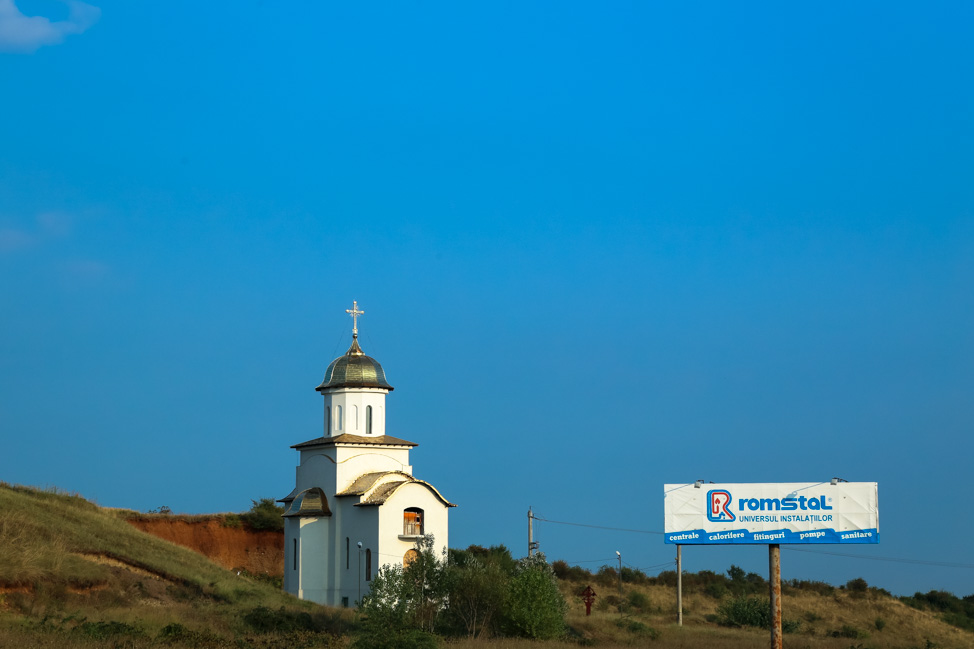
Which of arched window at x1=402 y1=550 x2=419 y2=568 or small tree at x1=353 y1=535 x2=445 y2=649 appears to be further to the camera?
arched window at x1=402 y1=550 x2=419 y2=568

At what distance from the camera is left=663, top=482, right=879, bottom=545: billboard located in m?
28.6

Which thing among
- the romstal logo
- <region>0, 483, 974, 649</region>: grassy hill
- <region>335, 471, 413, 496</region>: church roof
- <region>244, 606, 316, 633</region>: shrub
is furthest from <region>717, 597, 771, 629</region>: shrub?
<region>244, 606, 316, 633</region>: shrub

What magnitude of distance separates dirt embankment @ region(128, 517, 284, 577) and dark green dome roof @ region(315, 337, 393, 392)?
16.4 m

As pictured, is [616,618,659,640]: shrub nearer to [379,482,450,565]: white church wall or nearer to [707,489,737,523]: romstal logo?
[379,482,450,565]: white church wall

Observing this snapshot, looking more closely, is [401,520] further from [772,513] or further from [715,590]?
[715,590]

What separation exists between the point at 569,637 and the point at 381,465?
12.7 meters

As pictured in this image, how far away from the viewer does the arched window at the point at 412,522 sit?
139 ft

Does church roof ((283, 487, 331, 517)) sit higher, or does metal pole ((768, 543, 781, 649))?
church roof ((283, 487, 331, 517))

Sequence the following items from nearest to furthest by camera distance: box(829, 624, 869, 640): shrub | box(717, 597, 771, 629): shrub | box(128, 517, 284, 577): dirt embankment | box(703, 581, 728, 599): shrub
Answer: box(829, 624, 869, 640): shrub < box(717, 597, 771, 629): shrub < box(128, 517, 284, 577): dirt embankment < box(703, 581, 728, 599): shrub

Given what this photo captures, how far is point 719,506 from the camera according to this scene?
95.2 feet

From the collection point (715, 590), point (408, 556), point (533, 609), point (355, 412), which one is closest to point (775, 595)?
point (533, 609)

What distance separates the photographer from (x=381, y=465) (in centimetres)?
4609

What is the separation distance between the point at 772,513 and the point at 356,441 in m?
21.3

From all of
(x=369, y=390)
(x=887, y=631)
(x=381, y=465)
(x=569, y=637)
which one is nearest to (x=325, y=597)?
(x=381, y=465)
